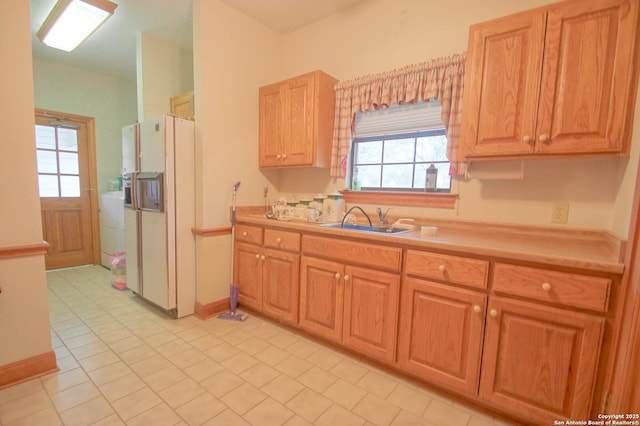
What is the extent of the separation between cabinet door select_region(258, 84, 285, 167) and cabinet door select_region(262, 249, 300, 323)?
0.97m

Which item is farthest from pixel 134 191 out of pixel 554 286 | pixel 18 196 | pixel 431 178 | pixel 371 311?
pixel 554 286

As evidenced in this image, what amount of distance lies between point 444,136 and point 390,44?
91 cm

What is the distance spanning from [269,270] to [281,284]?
0.17 meters

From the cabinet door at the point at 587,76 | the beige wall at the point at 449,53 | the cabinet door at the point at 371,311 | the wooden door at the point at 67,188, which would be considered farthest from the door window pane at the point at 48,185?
the cabinet door at the point at 587,76

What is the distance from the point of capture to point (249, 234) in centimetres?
259

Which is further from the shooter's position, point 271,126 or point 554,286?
point 271,126

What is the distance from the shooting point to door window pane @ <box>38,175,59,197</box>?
3864mm

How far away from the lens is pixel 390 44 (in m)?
2.35

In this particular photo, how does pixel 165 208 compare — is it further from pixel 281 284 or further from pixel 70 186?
pixel 70 186

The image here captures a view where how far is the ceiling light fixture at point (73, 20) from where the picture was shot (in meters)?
2.28

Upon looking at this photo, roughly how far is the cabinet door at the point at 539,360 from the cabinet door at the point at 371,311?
0.51 metres

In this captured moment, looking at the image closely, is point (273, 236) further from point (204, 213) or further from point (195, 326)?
point (195, 326)

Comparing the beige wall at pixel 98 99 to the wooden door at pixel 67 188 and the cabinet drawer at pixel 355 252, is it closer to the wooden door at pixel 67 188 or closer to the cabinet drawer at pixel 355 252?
the wooden door at pixel 67 188

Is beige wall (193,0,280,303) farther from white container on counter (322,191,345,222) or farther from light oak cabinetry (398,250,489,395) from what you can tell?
light oak cabinetry (398,250,489,395)
